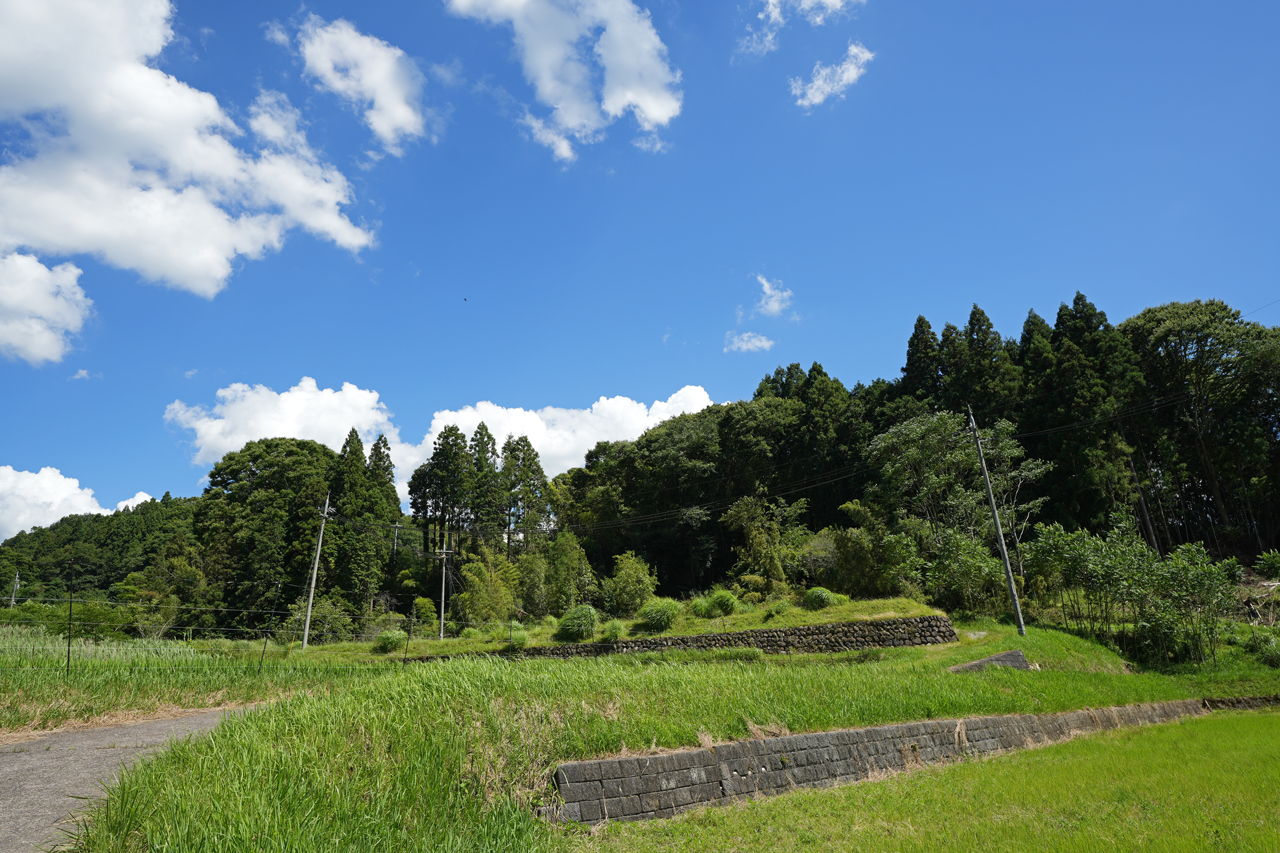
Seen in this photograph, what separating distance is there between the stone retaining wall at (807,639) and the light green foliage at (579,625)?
0.63m

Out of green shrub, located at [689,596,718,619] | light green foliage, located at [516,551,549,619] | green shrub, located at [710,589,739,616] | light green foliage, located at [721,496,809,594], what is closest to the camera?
green shrub, located at [710,589,739,616]

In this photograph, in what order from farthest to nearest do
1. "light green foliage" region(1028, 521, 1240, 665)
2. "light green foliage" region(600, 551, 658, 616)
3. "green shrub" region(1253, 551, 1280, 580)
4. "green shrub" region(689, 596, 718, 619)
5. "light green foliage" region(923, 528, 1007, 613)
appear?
1. "light green foliage" region(600, 551, 658, 616)
2. "green shrub" region(689, 596, 718, 619)
3. "light green foliage" region(923, 528, 1007, 613)
4. "green shrub" region(1253, 551, 1280, 580)
5. "light green foliage" region(1028, 521, 1240, 665)

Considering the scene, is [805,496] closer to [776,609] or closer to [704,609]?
[704,609]

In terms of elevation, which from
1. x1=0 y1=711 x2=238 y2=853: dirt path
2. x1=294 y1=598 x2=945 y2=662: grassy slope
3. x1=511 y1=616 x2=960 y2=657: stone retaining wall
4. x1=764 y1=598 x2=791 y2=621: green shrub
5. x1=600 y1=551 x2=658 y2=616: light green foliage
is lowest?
x1=511 y1=616 x2=960 y2=657: stone retaining wall

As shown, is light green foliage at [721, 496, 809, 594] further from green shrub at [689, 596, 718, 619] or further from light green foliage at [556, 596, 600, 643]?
light green foliage at [556, 596, 600, 643]

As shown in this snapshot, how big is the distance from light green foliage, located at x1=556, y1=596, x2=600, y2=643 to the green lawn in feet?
59.5

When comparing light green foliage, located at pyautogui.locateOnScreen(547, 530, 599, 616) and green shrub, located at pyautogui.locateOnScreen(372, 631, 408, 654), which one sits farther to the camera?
light green foliage, located at pyautogui.locateOnScreen(547, 530, 599, 616)

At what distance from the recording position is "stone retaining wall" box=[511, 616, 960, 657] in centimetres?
1848

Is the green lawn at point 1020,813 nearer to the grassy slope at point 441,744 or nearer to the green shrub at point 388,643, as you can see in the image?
the grassy slope at point 441,744

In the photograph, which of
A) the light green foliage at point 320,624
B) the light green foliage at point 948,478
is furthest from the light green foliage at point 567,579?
the light green foliage at point 948,478

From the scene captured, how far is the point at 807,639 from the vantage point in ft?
66.5

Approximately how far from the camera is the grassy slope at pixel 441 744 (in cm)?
373

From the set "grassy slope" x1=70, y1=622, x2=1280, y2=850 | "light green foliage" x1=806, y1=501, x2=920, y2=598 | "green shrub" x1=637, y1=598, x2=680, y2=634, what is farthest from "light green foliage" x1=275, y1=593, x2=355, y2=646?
"grassy slope" x1=70, y1=622, x2=1280, y2=850

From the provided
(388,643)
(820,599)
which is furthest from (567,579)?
(820,599)
